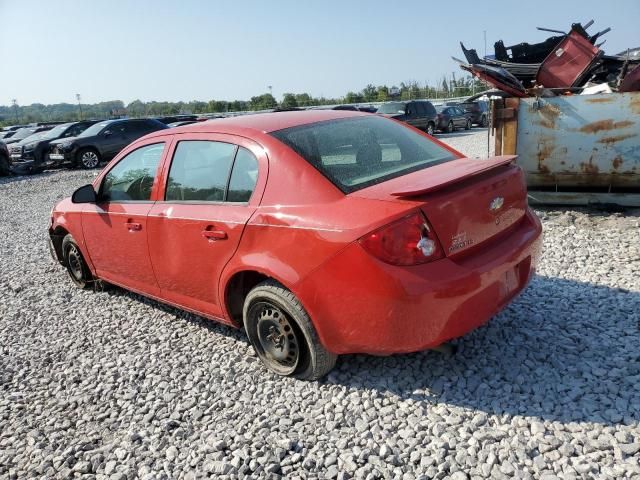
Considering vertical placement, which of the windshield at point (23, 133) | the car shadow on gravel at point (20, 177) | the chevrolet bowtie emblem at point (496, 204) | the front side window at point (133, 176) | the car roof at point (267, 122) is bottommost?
the car shadow on gravel at point (20, 177)

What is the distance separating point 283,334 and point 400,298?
910 mm

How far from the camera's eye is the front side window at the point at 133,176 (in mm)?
3928

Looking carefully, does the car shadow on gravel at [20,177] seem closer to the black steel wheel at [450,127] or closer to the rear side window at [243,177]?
the rear side window at [243,177]

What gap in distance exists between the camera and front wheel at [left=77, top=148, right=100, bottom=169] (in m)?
18.0

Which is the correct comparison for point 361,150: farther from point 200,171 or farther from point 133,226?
point 133,226

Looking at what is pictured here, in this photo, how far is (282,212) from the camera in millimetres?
2869

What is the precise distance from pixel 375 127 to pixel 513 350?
1.74m

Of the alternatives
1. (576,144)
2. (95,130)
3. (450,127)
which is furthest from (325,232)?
(450,127)

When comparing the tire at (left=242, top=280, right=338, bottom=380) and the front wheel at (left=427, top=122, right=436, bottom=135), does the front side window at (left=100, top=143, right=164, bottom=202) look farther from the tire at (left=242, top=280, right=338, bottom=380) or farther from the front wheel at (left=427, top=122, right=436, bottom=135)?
the front wheel at (left=427, top=122, right=436, bottom=135)

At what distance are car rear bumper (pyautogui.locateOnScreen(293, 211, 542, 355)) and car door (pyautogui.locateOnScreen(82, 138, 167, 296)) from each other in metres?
1.71

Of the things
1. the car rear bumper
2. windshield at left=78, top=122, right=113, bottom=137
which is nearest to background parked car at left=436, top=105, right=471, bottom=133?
windshield at left=78, top=122, right=113, bottom=137

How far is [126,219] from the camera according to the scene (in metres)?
4.03

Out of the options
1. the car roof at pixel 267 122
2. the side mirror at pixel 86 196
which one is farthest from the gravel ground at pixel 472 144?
the side mirror at pixel 86 196

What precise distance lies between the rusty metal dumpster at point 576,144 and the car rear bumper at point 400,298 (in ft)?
12.0
